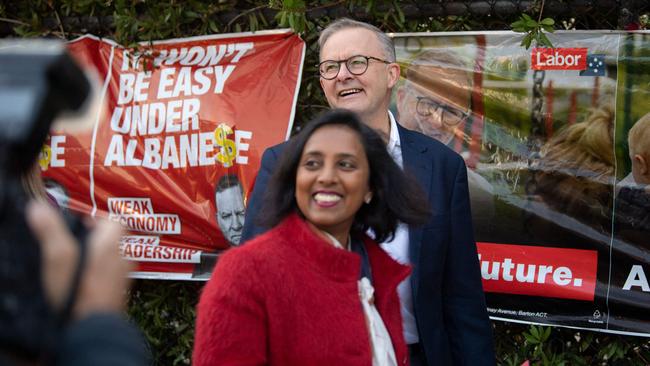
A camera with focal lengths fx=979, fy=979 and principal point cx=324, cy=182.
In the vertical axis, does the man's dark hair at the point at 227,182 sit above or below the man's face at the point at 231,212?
above

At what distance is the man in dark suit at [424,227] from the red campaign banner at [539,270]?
1035 millimetres

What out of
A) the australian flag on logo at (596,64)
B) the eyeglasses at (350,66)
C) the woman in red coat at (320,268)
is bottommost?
the woman in red coat at (320,268)

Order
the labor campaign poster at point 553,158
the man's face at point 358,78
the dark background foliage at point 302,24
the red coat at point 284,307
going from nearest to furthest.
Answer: the red coat at point 284,307 → the man's face at point 358,78 → the labor campaign poster at point 553,158 → the dark background foliage at point 302,24

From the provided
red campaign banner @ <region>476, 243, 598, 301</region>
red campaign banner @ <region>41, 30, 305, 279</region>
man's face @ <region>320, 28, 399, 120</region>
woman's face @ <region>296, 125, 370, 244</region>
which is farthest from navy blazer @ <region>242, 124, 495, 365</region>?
red campaign banner @ <region>41, 30, 305, 279</region>

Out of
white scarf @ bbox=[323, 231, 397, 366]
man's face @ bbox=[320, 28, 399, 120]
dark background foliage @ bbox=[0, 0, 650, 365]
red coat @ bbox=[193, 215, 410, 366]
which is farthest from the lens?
dark background foliage @ bbox=[0, 0, 650, 365]

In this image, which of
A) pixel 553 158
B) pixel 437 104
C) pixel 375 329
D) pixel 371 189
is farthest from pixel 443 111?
pixel 375 329

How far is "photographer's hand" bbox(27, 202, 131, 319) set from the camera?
1180 mm

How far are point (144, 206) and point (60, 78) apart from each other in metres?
3.76

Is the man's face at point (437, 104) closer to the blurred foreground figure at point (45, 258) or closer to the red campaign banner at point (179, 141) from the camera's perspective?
the red campaign banner at point (179, 141)

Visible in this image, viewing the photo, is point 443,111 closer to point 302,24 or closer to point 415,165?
point 302,24

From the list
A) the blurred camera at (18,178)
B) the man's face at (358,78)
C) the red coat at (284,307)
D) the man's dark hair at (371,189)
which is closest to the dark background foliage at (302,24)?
the man's face at (358,78)

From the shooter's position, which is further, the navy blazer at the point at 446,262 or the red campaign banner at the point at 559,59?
the red campaign banner at the point at 559,59

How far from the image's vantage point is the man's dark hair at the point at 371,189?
262 centimetres

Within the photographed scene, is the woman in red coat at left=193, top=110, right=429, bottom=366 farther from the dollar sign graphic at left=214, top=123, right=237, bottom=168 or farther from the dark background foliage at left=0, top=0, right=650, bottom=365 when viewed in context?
the dollar sign graphic at left=214, top=123, right=237, bottom=168
